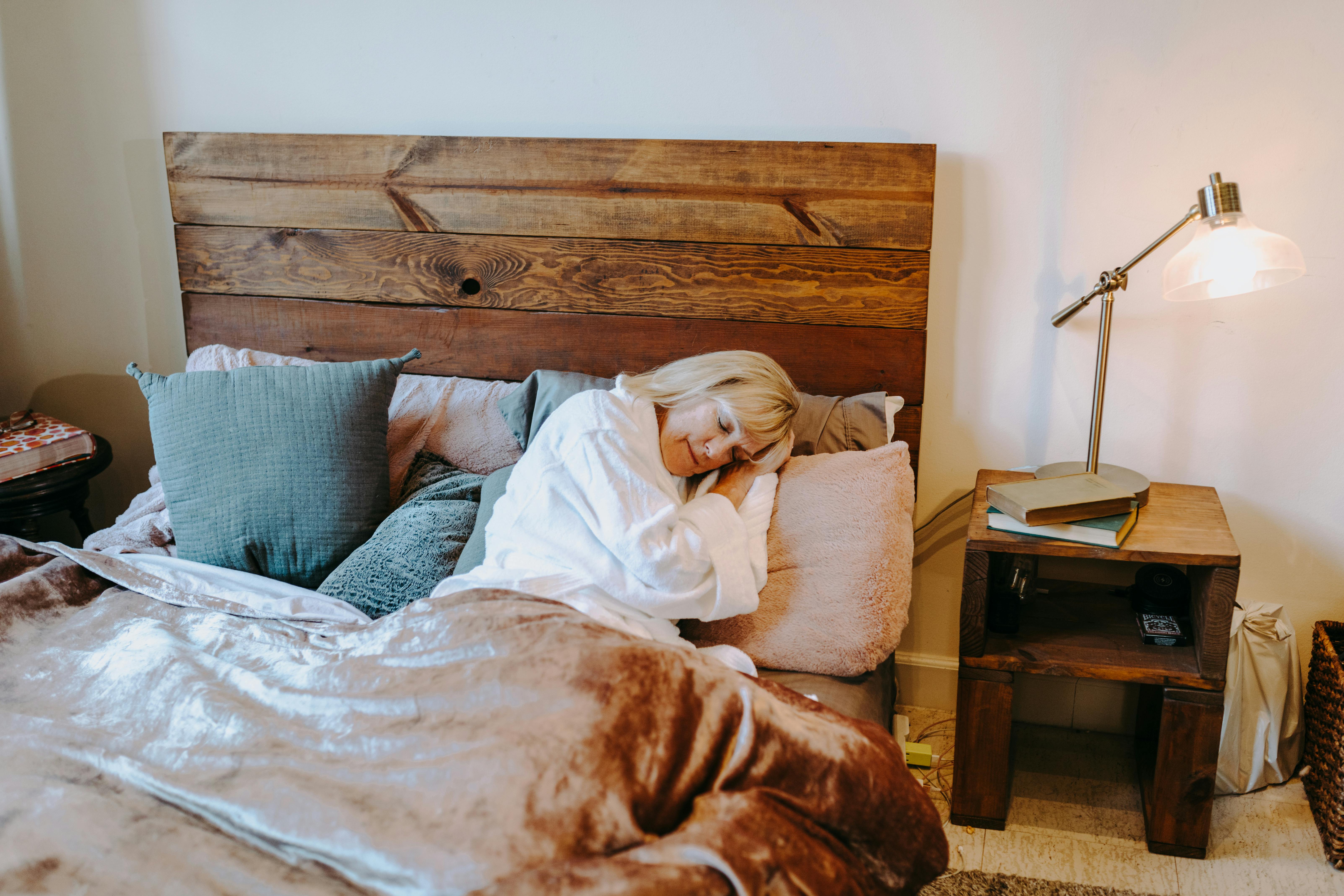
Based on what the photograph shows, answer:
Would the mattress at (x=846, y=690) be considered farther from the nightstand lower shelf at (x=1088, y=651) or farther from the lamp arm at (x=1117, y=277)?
the lamp arm at (x=1117, y=277)

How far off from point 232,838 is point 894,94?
1.65m

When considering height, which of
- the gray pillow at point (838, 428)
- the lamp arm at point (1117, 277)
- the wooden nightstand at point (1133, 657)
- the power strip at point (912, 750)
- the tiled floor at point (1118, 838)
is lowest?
the tiled floor at point (1118, 838)

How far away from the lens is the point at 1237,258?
1440 mm

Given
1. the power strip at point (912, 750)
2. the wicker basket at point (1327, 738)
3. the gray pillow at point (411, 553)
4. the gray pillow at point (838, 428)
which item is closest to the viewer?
the gray pillow at point (411, 553)

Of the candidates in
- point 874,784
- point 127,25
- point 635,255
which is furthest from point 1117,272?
point 127,25

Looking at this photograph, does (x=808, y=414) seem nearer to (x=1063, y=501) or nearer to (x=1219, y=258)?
(x=1063, y=501)

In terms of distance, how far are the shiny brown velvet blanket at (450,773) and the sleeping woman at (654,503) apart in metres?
0.15

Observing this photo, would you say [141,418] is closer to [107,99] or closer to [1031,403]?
[107,99]

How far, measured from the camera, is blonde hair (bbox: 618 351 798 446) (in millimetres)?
1510

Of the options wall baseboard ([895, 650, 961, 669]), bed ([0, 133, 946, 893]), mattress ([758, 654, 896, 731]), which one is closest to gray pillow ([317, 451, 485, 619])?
bed ([0, 133, 946, 893])

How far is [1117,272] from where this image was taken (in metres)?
1.58

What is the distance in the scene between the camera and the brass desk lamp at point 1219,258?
142 cm

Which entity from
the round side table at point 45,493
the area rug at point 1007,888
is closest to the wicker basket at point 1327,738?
the area rug at point 1007,888

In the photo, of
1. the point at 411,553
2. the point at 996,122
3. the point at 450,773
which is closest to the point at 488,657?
the point at 450,773
